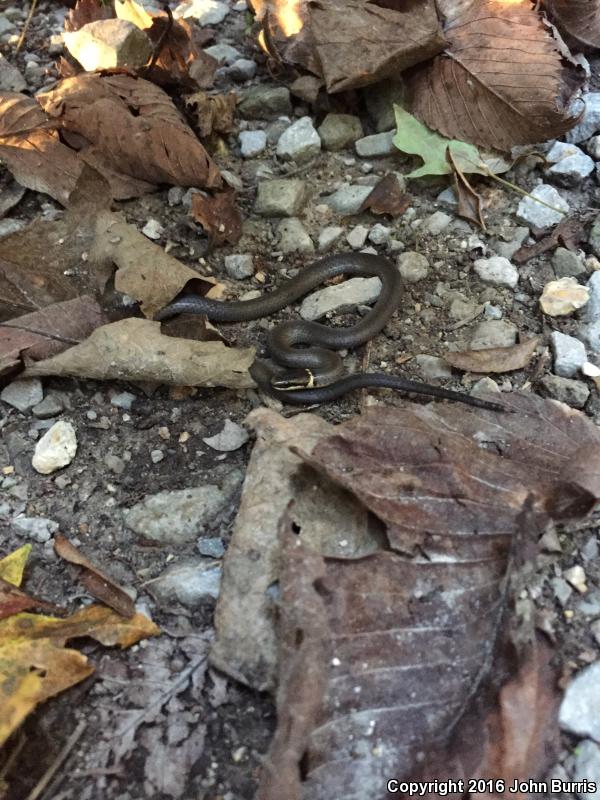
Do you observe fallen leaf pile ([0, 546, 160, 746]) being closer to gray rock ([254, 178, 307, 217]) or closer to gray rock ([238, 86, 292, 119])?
gray rock ([254, 178, 307, 217])

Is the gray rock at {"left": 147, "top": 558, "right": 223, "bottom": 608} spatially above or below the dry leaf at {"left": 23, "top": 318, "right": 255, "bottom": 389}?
below

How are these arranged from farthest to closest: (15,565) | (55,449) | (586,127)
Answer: (586,127)
(55,449)
(15,565)

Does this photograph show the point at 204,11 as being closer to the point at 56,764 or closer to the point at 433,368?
the point at 433,368

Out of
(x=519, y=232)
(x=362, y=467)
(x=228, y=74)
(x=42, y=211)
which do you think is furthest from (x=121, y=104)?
(x=362, y=467)

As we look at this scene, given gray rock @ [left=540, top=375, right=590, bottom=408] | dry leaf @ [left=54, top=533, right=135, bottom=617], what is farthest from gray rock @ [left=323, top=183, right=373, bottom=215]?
dry leaf @ [left=54, top=533, right=135, bottom=617]

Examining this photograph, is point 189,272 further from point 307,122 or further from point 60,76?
point 60,76

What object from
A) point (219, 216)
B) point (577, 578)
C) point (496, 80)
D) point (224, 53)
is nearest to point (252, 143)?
point (219, 216)
